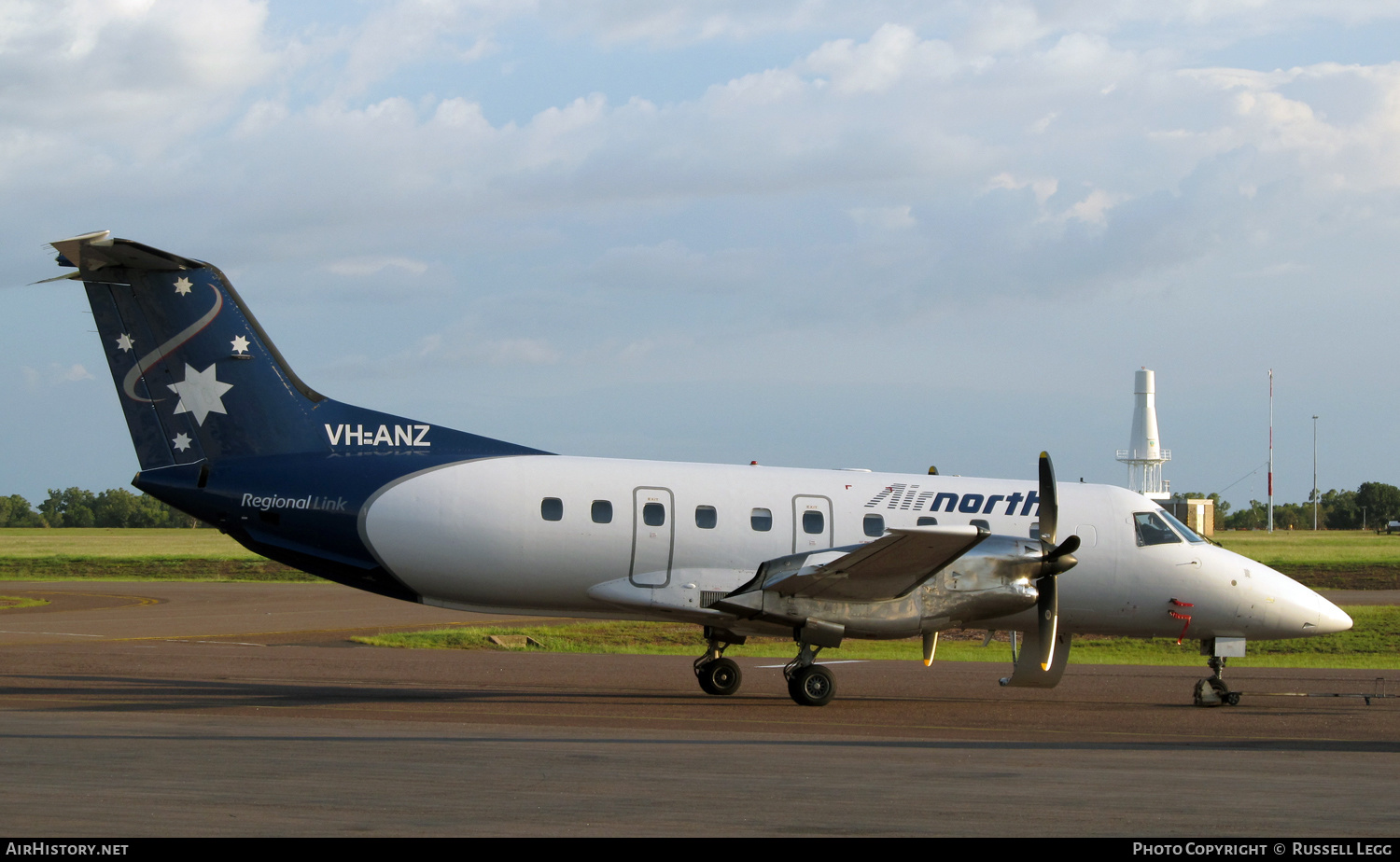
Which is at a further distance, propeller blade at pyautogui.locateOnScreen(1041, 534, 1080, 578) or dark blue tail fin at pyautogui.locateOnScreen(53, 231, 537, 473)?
dark blue tail fin at pyautogui.locateOnScreen(53, 231, 537, 473)

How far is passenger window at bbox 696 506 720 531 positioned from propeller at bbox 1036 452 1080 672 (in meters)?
4.48

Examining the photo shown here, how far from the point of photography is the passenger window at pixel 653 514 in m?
17.4

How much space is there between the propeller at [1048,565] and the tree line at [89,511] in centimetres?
12866

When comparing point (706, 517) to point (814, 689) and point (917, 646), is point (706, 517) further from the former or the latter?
point (917, 646)

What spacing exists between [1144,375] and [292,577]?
73.3 meters

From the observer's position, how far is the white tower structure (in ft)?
336

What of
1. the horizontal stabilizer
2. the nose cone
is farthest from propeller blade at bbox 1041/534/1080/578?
the horizontal stabilizer

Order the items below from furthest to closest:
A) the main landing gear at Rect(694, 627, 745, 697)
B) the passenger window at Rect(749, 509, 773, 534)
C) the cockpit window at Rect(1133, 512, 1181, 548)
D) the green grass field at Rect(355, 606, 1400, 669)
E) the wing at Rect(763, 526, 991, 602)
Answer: the green grass field at Rect(355, 606, 1400, 669) → the cockpit window at Rect(1133, 512, 1181, 548) → the main landing gear at Rect(694, 627, 745, 697) → the passenger window at Rect(749, 509, 773, 534) → the wing at Rect(763, 526, 991, 602)

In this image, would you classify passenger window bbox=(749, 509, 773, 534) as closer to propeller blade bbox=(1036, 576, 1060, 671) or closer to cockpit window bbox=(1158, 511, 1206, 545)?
propeller blade bbox=(1036, 576, 1060, 671)

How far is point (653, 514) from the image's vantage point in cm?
1744

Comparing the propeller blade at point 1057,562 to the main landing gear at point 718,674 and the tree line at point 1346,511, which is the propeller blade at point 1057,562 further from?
the tree line at point 1346,511

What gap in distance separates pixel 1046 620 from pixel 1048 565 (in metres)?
0.74

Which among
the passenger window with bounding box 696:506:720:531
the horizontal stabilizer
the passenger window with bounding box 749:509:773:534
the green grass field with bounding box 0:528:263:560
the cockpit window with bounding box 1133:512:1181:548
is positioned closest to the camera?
the horizontal stabilizer

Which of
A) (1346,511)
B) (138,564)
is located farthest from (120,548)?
(1346,511)
